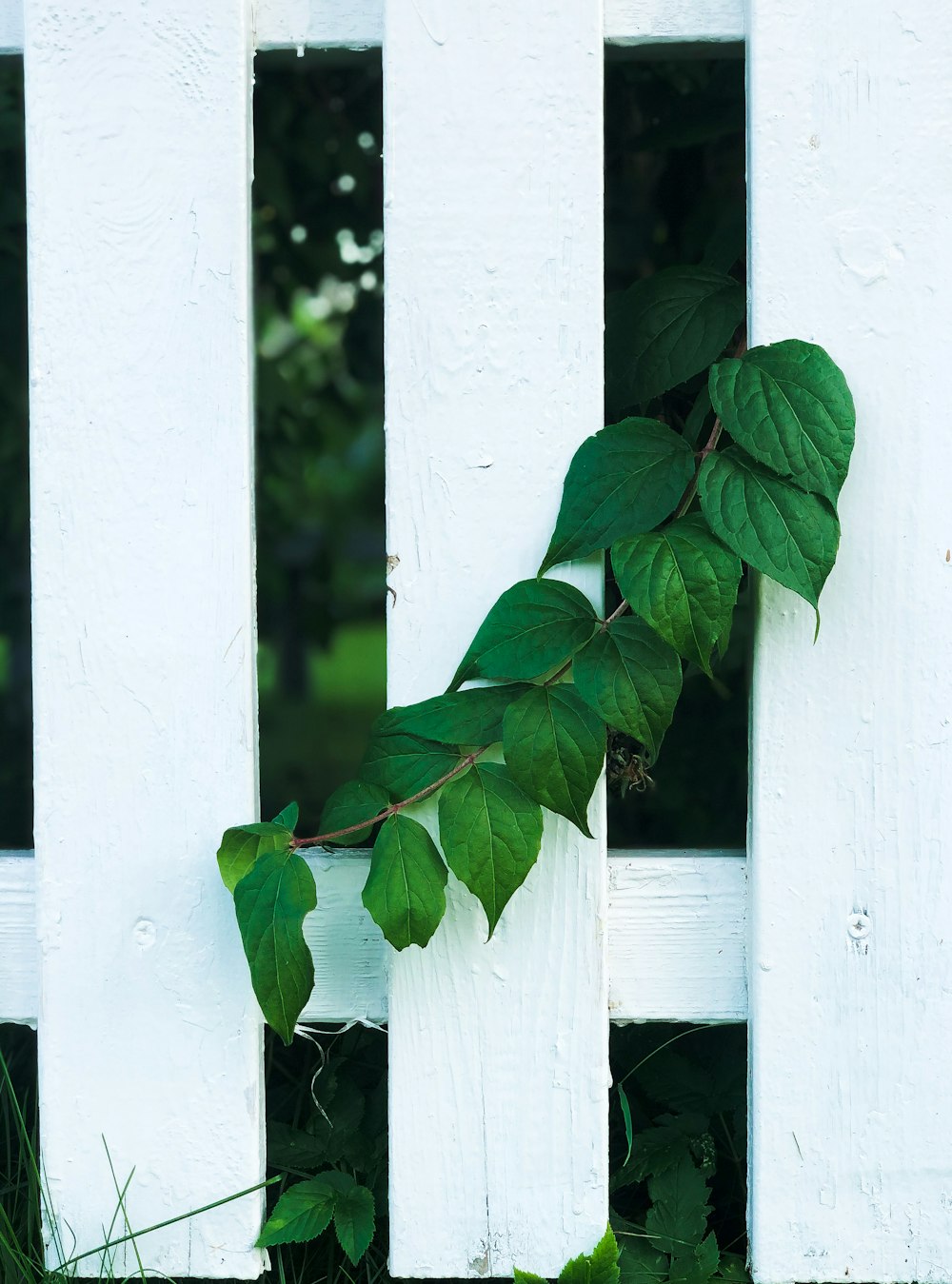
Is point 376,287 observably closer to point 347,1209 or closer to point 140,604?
point 140,604

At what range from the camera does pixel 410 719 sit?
0.93m

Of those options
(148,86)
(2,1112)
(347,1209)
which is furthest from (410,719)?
(2,1112)

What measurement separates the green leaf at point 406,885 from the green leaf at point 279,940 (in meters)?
0.06

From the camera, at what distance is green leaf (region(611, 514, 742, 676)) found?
0.85 metres

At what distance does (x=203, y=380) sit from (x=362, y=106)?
1521 millimetres

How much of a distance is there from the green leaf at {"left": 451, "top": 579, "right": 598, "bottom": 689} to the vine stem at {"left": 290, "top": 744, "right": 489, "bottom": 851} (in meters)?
0.06

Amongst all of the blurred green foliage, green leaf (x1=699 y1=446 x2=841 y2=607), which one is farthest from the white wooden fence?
the blurred green foliage

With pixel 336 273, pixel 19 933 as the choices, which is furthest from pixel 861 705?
pixel 336 273

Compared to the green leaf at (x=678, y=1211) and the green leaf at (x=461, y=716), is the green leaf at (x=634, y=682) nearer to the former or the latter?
the green leaf at (x=461, y=716)

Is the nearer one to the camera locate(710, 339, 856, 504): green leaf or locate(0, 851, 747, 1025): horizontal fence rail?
locate(710, 339, 856, 504): green leaf

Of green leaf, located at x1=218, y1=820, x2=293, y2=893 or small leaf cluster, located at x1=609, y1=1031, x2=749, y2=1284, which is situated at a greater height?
green leaf, located at x1=218, y1=820, x2=293, y2=893

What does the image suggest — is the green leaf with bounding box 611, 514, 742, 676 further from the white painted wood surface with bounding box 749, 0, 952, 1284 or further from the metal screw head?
the metal screw head

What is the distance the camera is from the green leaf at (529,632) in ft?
2.94

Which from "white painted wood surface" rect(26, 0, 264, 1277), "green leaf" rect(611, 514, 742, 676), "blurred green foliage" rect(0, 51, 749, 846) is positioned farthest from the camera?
"blurred green foliage" rect(0, 51, 749, 846)
